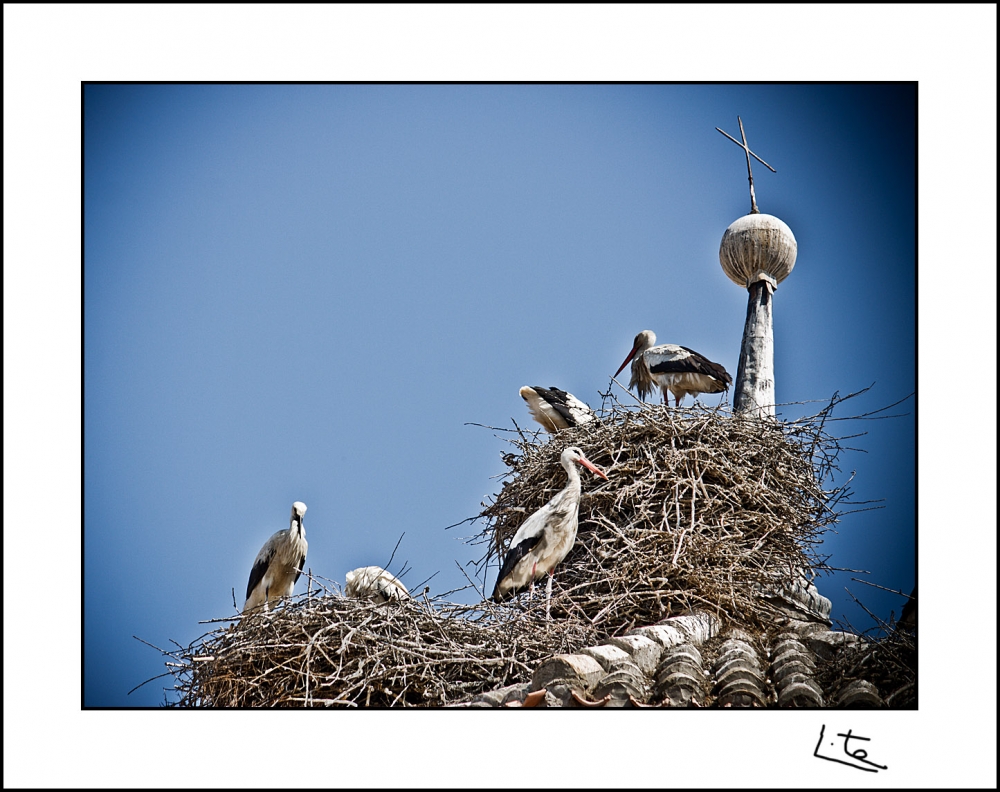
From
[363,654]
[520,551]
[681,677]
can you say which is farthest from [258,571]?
[681,677]

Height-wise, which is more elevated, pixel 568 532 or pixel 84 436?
pixel 84 436

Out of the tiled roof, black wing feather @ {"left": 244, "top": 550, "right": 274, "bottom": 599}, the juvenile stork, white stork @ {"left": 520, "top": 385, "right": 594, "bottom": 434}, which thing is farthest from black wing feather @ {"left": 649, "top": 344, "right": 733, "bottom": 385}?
black wing feather @ {"left": 244, "top": 550, "right": 274, "bottom": 599}

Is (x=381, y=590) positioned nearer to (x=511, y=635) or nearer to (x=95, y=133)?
(x=511, y=635)

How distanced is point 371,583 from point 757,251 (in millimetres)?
3277

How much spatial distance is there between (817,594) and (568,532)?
6.12 ft

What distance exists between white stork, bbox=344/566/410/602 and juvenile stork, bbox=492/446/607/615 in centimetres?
47

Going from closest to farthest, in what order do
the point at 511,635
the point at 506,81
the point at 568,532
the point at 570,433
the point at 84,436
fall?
1. the point at 84,436
2. the point at 506,81
3. the point at 511,635
4. the point at 568,532
5. the point at 570,433

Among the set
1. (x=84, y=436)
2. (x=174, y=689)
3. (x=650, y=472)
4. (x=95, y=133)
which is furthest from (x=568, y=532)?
(x=95, y=133)

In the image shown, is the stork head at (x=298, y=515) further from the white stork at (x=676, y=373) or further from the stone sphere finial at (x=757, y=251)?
the stone sphere finial at (x=757, y=251)

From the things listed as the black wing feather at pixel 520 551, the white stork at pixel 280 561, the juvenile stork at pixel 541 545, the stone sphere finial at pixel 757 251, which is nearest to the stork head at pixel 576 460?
the juvenile stork at pixel 541 545

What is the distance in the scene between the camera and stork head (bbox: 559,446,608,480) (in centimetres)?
473

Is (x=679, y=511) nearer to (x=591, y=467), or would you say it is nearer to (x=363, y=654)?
(x=591, y=467)

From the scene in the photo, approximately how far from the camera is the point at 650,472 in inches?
187

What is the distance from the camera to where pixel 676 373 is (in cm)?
607
